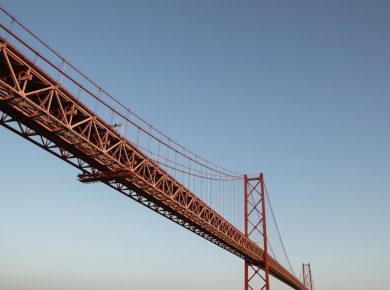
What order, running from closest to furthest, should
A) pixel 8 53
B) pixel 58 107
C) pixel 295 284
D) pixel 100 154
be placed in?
pixel 8 53, pixel 58 107, pixel 100 154, pixel 295 284

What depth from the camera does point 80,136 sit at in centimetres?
1741

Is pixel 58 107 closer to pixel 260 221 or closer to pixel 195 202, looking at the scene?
pixel 195 202

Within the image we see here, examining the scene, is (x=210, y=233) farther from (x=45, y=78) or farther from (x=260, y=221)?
(x=45, y=78)

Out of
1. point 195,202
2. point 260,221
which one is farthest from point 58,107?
point 260,221

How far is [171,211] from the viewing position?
91.4 ft

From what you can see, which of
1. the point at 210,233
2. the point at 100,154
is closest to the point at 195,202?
the point at 210,233

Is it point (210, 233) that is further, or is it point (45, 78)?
point (210, 233)

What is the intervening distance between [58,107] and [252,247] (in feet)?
108

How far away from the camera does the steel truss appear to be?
576 inches

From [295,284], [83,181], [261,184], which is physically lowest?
[295,284]

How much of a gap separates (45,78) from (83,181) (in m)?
8.61

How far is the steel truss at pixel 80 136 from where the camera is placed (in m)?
14.6

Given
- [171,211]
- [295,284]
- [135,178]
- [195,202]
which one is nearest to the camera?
[135,178]

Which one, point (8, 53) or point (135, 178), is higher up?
point (8, 53)
